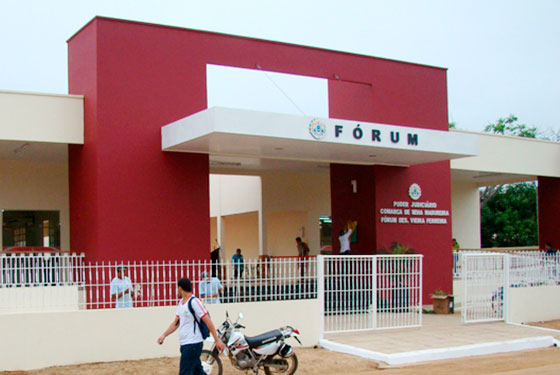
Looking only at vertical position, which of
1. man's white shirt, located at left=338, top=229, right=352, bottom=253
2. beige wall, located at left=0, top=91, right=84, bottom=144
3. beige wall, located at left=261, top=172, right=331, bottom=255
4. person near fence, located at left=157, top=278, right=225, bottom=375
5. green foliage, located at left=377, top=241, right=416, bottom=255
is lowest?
person near fence, located at left=157, top=278, right=225, bottom=375

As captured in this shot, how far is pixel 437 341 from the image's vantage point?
41.2 ft

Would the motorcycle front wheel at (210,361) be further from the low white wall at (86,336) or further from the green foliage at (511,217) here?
the green foliage at (511,217)

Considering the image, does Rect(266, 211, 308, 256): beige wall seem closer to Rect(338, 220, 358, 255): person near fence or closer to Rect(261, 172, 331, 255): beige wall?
Rect(261, 172, 331, 255): beige wall

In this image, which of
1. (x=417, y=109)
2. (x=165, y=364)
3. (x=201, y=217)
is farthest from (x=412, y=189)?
(x=165, y=364)

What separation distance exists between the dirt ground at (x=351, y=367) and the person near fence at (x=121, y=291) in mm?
1025

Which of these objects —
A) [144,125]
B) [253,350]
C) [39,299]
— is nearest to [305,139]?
[144,125]

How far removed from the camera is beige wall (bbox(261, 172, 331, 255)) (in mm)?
23141

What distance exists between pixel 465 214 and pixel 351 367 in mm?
16490

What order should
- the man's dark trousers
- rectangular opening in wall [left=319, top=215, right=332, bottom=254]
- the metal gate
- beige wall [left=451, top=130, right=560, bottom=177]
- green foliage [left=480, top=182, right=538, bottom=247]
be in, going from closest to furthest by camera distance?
the man's dark trousers < the metal gate < beige wall [left=451, top=130, right=560, bottom=177] < rectangular opening in wall [left=319, top=215, right=332, bottom=254] < green foliage [left=480, top=182, right=538, bottom=247]

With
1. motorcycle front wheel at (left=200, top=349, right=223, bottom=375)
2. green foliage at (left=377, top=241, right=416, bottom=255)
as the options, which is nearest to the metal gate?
green foliage at (left=377, top=241, right=416, bottom=255)

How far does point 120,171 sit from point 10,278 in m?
4.03

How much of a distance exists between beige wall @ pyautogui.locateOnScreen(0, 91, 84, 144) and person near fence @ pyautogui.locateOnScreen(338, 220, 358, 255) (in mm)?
6878

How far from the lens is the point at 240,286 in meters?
12.0

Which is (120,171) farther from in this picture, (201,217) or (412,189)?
(412,189)
